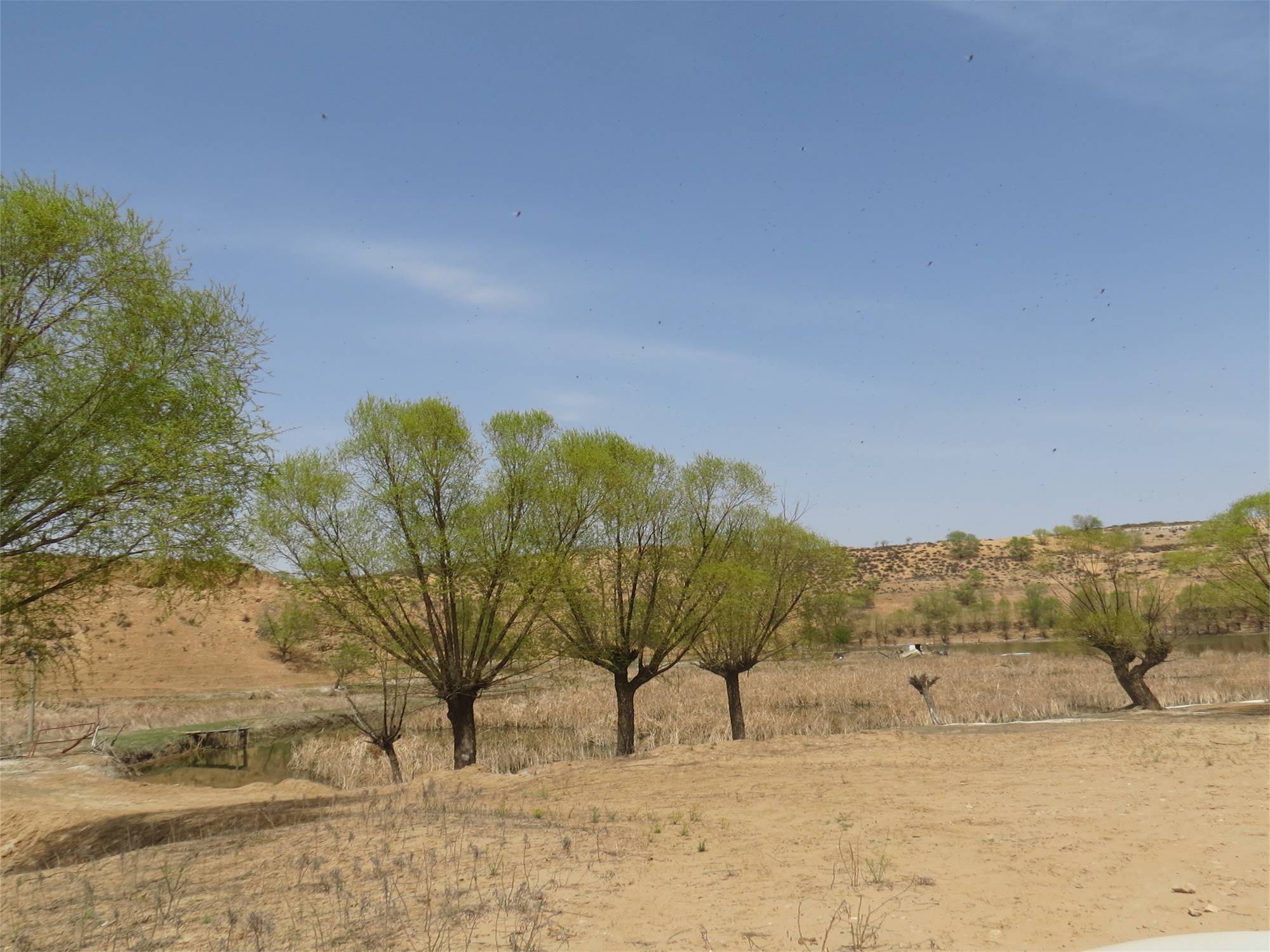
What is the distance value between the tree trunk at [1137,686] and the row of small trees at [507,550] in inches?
575

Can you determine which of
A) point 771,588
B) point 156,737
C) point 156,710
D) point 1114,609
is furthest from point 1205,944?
point 156,710

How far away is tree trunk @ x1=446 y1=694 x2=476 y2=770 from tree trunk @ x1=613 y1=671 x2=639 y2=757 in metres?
4.15

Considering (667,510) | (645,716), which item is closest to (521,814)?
(667,510)

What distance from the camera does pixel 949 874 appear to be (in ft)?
26.3

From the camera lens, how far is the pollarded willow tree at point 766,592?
2430 cm

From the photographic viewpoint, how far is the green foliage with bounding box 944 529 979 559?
465 feet

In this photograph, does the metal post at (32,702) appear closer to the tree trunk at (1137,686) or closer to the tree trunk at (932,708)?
the tree trunk at (932,708)

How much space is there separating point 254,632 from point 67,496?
2308 inches

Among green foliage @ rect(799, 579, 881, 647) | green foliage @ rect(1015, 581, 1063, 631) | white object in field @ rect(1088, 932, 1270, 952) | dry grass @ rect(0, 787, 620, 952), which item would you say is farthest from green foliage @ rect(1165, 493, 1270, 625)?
green foliage @ rect(1015, 581, 1063, 631)

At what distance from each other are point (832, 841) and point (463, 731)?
503 inches

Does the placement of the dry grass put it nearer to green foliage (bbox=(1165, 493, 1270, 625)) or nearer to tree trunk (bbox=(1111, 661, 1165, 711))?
tree trunk (bbox=(1111, 661, 1165, 711))

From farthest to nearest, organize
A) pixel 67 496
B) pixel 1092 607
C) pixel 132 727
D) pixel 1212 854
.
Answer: pixel 132 727 → pixel 1092 607 → pixel 67 496 → pixel 1212 854

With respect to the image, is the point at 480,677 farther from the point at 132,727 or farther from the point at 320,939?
the point at 132,727

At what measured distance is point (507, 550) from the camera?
19.0 metres
